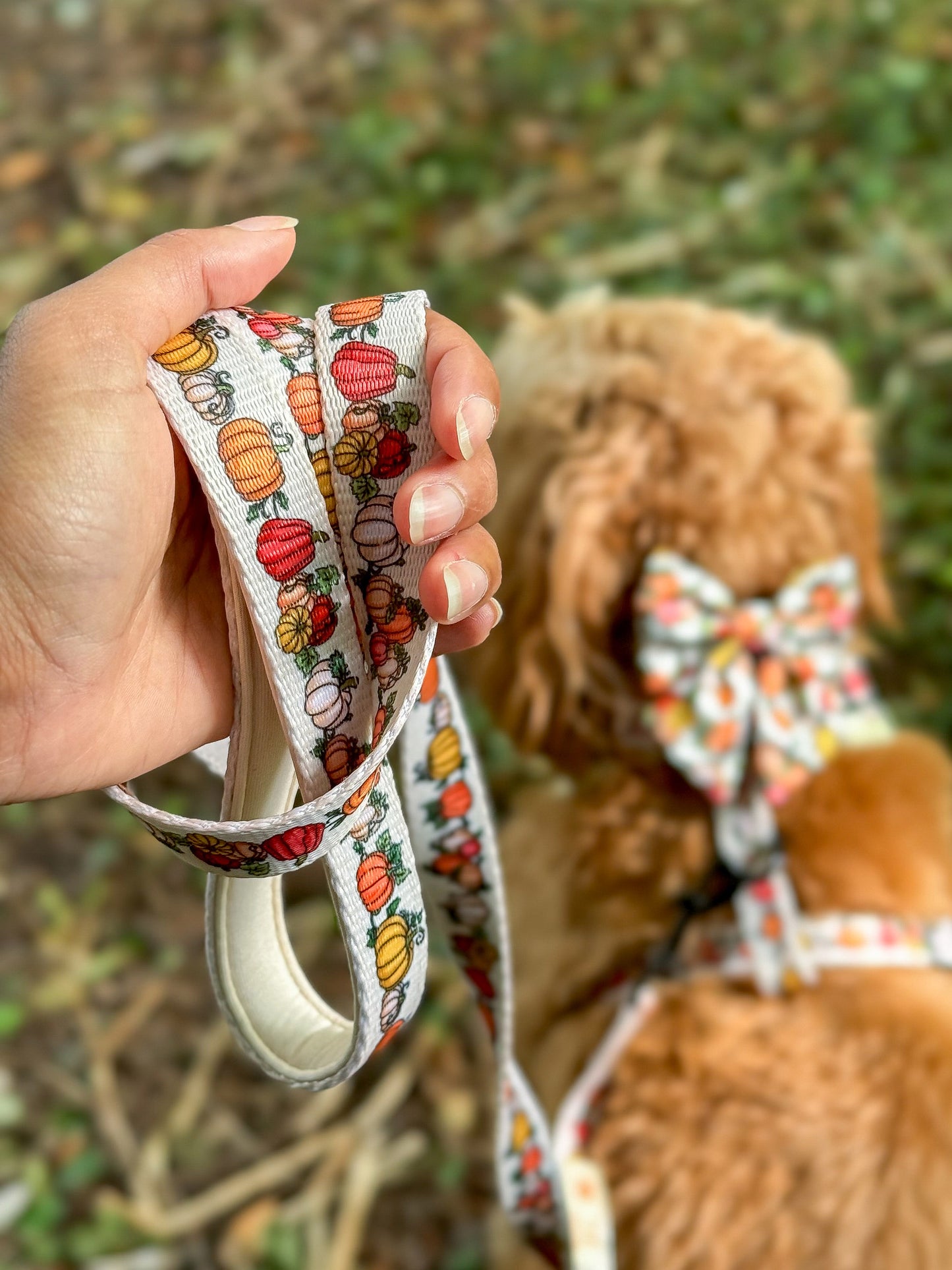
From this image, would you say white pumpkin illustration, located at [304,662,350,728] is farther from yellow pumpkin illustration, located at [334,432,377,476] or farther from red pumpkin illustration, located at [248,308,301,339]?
red pumpkin illustration, located at [248,308,301,339]

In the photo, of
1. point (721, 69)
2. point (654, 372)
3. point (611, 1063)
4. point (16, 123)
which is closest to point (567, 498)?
point (654, 372)

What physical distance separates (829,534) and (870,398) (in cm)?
110

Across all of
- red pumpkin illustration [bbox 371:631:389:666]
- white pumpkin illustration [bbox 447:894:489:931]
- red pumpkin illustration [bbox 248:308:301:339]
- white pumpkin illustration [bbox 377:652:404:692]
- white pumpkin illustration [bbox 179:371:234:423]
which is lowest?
white pumpkin illustration [bbox 447:894:489:931]

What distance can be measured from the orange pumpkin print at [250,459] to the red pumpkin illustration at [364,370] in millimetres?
73

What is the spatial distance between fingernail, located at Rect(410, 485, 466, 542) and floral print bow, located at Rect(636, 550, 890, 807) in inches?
21.6

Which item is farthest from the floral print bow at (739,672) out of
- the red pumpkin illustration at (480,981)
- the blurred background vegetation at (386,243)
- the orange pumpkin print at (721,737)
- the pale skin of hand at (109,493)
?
the blurred background vegetation at (386,243)

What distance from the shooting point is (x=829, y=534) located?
1351 mm

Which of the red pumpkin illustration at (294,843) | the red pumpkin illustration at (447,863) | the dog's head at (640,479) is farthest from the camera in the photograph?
the dog's head at (640,479)

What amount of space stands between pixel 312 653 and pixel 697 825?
2.27ft

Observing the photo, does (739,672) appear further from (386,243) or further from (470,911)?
(386,243)

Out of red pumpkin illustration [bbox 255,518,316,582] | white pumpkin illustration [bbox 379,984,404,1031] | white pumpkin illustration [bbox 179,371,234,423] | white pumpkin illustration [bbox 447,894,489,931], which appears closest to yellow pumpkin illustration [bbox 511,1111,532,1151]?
white pumpkin illustration [bbox 447,894,489,931]

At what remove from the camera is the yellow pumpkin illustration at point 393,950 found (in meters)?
0.82

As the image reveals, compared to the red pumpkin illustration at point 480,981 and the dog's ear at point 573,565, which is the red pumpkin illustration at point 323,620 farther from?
the dog's ear at point 573,565

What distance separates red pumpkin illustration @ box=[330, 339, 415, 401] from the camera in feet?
2.61
